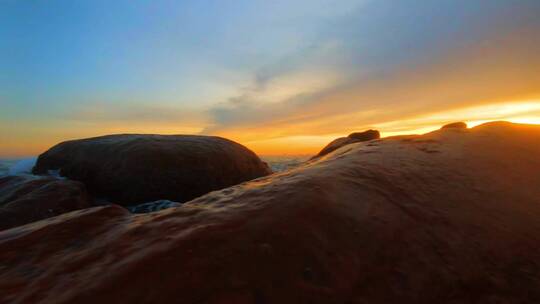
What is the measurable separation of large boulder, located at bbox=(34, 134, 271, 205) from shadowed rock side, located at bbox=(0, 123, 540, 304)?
11.2 ft

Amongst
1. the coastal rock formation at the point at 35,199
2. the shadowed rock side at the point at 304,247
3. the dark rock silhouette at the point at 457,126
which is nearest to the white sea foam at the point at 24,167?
the coastal rock formation at the point at 35,199

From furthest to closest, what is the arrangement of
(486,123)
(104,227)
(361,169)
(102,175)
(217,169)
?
(217,169)
(102,175)
(486,123)
(361,169)
(104,227)

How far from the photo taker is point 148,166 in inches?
206

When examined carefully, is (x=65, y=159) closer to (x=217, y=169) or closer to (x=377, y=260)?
(x=217, y=169)

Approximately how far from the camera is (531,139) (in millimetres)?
3105

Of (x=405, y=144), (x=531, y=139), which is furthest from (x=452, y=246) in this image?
(x=531, y=139)

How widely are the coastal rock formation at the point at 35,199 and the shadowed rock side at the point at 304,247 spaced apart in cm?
244

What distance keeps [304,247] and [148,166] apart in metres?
4.42

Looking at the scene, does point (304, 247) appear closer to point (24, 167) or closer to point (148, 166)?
point (148, 166)

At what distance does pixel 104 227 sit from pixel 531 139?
3.76 m

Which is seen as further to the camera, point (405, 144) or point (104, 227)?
point (405, 144)

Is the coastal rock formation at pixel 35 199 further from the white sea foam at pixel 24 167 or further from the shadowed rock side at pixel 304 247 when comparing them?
the white sea foam at pixel 24 167

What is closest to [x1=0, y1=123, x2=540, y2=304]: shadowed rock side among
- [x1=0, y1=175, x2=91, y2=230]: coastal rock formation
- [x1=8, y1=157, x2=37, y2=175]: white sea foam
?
[x1=0, y1=175, x2=91, y2=230]: coastal rock formation

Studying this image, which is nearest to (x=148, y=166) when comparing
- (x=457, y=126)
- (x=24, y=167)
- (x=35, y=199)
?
(x=35, y=199)
